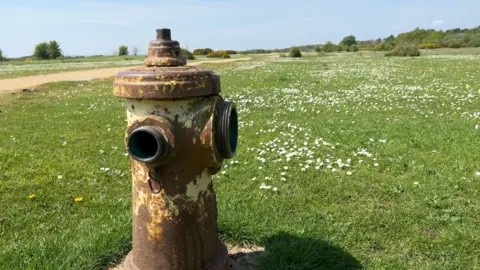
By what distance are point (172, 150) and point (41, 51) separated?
93399 mm

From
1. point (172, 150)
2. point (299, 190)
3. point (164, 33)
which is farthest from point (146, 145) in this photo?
point (299, 190)

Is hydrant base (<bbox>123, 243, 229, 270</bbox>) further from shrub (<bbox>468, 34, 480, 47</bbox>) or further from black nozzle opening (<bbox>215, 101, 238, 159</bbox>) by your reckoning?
shrub (<bbox>468, 34, 480, 47</bbox>)

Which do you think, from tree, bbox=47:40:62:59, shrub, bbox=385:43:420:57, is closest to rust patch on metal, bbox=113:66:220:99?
shrub, bbox=385:43:420:57

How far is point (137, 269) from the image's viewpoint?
9.98 feet

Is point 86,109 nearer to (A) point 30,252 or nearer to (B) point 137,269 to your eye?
(A) point 30,252

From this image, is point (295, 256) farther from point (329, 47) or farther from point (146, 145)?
point (329, 47)

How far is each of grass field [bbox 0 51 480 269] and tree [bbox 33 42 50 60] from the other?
84352 mm

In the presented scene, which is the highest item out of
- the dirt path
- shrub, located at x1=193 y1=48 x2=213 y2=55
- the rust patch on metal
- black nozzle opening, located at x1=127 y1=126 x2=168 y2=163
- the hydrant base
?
shrub, located at x1=193 y1=48 x2=213 y2=55

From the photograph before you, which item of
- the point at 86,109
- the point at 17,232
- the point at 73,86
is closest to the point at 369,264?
the point at 17,232


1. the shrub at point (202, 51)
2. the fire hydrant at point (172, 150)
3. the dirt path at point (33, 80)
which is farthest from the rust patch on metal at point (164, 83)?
the shrub at point (202, 51)

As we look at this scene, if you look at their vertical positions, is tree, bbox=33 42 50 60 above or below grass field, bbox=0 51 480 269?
above

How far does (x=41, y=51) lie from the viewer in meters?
84.1

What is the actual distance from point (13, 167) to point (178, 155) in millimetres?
4853

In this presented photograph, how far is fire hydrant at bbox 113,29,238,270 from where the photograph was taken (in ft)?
8.63
